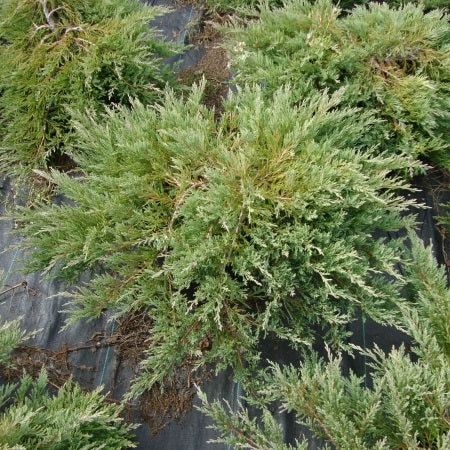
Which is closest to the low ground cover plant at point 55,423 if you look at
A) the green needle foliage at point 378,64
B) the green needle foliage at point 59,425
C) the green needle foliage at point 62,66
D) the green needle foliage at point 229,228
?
the green needle foliage at point 59,425

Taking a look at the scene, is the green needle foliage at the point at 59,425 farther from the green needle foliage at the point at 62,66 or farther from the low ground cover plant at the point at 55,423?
the green needle foliage at the point at 62,66

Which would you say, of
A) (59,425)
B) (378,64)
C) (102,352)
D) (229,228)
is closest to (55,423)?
(59,425)

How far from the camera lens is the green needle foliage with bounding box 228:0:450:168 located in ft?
8.52

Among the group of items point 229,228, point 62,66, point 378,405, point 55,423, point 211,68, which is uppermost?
point 211,68

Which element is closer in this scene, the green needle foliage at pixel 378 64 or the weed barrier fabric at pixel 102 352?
the weed barrier fabric at pixel 102 352

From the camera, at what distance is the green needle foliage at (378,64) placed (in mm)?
2596

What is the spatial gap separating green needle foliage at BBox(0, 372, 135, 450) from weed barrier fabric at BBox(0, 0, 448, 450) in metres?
0.36

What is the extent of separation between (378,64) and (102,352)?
7.48ft

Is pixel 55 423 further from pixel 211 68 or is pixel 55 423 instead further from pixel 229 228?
pixel 211 68

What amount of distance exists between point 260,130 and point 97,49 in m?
1.16

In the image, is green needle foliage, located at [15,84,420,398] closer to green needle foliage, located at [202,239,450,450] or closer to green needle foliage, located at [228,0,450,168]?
green needle foliage, located at [202,239,450,450]

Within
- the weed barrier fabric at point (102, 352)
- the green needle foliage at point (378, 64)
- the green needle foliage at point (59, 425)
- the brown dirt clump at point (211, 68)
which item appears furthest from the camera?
the brown dirt clump at point (211, 68)

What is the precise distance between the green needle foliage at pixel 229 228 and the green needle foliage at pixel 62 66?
1.67 feet

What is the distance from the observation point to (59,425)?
5.63 feet
